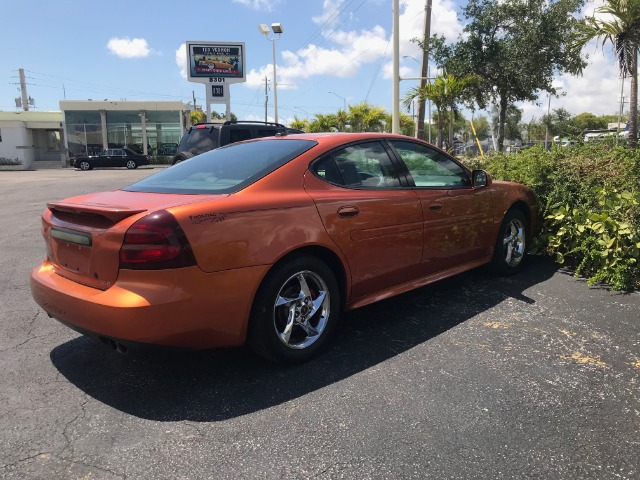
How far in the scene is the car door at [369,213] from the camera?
142 inches

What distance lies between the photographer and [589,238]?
5.29m

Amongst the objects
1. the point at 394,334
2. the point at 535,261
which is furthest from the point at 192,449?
the point at 535,261

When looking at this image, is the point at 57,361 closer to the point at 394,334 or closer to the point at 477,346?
the point at 394,334

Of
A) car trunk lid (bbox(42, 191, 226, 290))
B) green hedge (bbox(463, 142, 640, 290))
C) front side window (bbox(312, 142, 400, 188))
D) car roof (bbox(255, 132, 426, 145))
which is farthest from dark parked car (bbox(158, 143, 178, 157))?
car trunk lid (bbox(42, 191, 226, 290))

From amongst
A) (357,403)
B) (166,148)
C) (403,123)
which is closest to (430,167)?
(357,403)

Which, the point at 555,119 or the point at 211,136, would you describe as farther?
the point at 555,119

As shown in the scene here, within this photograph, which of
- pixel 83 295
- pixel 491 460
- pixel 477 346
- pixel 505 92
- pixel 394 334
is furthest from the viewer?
pixel 505 92

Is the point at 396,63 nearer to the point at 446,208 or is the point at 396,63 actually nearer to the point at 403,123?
the point at 446,208

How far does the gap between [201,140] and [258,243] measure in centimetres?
839

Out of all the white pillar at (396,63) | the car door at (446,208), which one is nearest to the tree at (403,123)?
the white pillar at (396,63)

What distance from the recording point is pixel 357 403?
9.73 ft

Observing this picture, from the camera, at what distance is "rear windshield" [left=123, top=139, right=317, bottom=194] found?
3.44m

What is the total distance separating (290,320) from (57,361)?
1667 mm

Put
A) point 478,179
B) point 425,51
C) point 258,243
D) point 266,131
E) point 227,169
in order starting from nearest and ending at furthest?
point 258,243 < point 227,169 < point 478,179 < point 266,131 < point 425,51
